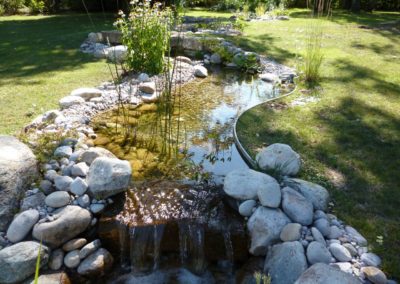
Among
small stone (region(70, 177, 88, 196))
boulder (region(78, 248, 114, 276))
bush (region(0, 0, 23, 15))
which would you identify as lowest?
boulder (region(78, 248, 114, 276))

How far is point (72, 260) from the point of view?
8.36 ft

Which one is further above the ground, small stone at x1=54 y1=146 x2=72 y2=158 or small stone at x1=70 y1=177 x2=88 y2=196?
small stone at x1=54 y1=146 x2=72 y2=158

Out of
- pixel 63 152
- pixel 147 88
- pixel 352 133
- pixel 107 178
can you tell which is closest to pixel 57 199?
pixel 107 178

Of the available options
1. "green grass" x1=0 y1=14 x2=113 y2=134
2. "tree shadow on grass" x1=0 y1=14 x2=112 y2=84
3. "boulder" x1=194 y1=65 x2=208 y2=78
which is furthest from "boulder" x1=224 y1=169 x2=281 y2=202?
"tree shadow on grass" x1=0 y1=14 x2=112 y2=84

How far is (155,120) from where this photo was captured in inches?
174

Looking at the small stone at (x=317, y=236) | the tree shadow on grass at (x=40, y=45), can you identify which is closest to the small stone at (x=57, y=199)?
the small stone at (x=317, y=236)

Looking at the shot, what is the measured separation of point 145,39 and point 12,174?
3159 mm

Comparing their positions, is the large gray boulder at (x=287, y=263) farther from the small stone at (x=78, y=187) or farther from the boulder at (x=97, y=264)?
the small stone at (x=78, y=187)

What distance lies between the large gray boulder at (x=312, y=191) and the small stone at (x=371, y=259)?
18.7 inches

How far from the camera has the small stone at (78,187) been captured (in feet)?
9.36

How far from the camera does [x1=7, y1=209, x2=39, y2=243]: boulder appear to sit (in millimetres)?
2514

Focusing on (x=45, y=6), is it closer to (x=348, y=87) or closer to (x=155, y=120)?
(x=155, y=120)

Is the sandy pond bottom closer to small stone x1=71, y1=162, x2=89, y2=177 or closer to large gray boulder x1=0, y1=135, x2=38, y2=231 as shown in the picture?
small stone x1=71, y1=162, x2=89, y2=177

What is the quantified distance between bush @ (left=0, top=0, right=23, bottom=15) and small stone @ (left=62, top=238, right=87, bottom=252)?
12.0 m
